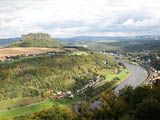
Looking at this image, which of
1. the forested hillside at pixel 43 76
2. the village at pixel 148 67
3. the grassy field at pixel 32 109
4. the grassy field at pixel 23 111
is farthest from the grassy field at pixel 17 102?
the village at pixel 148 67

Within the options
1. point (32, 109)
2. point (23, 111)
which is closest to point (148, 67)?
point (32, 109)

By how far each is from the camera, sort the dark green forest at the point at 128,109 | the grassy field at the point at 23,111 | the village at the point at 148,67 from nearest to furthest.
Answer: the dark green forest at the point at 128,109 < the grassy field at the point at 23,111 < the village at the point at 148,67

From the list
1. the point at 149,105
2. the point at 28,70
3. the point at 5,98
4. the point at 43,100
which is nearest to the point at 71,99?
the point at 43,100

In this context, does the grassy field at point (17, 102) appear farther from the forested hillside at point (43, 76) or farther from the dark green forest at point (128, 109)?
the dark green forest at point (128, 109)

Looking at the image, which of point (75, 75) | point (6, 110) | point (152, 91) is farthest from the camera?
point (75, 75)

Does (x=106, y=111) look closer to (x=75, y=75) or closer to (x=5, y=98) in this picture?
(x=5, y=98)

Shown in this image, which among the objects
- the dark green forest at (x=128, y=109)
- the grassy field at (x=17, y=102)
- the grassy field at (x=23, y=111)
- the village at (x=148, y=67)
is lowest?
the grassy field at (x=23, y=111)

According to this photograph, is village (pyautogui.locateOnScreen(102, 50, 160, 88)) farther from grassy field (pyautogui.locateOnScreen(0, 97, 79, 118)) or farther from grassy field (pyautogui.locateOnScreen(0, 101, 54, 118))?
grassy field (pyautogui.locateOnScreen(0, 101, 54, 118))

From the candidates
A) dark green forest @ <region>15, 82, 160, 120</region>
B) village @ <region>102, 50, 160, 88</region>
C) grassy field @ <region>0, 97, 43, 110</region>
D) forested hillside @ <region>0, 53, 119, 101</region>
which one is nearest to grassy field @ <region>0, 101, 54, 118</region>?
→ grassy field @ <region>0, 97, 43, 110</region>

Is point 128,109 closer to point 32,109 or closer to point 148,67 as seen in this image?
point 32,109
